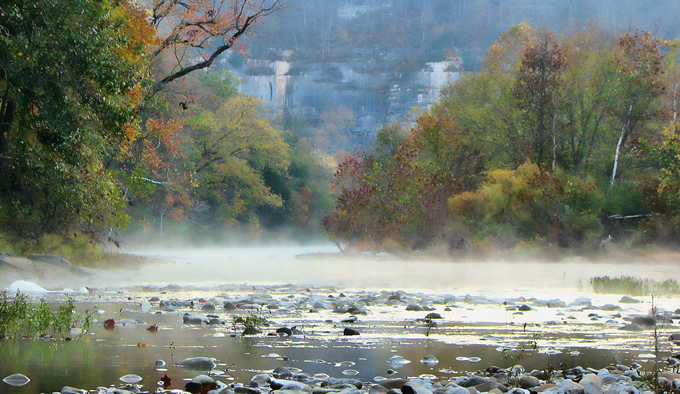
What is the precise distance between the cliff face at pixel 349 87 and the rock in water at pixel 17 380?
145 meters

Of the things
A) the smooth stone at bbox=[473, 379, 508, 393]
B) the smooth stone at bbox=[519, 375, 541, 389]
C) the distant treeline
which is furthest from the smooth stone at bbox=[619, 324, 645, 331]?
the distant treeline

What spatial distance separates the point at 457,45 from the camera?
164875 millimetres

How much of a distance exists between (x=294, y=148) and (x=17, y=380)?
234ft

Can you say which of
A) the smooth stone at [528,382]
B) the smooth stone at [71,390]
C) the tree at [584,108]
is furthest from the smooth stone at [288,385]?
the tree at [584,108]

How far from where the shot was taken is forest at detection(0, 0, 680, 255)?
14602 mm

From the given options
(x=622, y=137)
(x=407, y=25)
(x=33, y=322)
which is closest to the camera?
(x=33, y=322)

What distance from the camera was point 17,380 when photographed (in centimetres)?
664

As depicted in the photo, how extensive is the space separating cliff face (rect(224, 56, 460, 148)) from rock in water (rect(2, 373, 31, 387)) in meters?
145

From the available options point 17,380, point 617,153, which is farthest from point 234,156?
point 17,380

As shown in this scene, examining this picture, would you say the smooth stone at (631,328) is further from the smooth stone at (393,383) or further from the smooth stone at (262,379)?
the smooth stone at (262,379)

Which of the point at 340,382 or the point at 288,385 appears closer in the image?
the point at 288,385

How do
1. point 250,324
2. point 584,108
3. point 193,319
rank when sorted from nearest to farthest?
point 250,324, point 193,319, point 584,108

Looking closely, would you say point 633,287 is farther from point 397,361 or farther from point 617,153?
point 617,153

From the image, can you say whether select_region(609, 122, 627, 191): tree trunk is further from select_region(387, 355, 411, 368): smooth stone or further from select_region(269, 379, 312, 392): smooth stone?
select_region(269, 379, 312, 392): smooth stone
